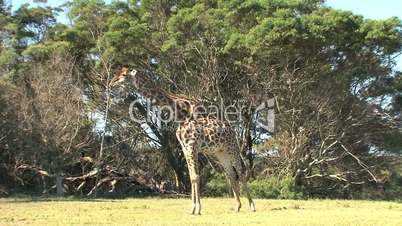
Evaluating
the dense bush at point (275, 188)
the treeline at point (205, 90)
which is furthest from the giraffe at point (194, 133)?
the dense bush at point (275, 188)

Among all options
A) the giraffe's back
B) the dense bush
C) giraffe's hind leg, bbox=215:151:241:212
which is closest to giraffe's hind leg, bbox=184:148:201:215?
the giraffe's back

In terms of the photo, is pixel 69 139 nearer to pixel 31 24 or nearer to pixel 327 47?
pixel 31 24

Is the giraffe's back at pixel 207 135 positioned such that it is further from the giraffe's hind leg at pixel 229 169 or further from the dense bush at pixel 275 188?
the dense bush at pixel 275 188

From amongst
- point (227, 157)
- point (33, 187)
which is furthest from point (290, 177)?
point (33, 187)

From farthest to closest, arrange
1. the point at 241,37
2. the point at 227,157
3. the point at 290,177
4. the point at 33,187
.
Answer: the point at 33,187 < the point at 290,177 < the point at 241,37 < the point at 227,157

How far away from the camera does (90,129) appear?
2494cm

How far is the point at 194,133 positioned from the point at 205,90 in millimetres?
10767

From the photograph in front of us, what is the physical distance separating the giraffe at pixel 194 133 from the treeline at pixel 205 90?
7.94 m

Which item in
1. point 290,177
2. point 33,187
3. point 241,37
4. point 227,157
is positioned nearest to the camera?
point 227,157

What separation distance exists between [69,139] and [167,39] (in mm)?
5803

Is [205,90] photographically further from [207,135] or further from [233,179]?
[207,135]

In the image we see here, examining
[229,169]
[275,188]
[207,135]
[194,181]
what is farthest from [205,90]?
[194,181]

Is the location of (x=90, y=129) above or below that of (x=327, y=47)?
below

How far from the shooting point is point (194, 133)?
46.4ft
